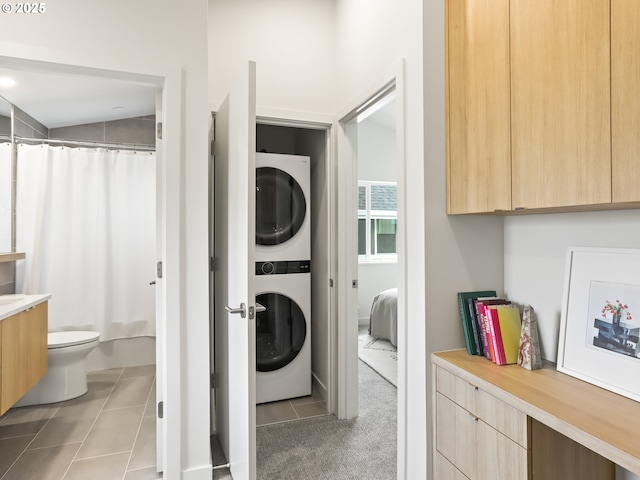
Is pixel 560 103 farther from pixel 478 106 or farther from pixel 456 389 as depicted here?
pixel 456 389

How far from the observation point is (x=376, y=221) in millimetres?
5617

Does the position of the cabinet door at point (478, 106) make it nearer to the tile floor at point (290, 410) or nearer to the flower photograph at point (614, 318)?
the flower photograph at point (614, 318)

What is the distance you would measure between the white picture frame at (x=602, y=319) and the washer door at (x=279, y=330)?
1.90m

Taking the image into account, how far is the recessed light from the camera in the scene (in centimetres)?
264

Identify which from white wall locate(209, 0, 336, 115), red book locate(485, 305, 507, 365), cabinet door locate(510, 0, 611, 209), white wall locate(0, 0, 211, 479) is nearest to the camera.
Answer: cabinet door locate(510, 0, 611, 209)

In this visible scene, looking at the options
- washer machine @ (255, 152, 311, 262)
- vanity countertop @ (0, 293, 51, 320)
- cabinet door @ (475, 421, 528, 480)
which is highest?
washer machine @ (255, 152, 311, 262)

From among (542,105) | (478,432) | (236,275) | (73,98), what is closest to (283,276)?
(236,275)

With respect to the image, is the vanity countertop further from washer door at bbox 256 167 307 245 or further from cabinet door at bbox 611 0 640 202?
cabinet door at bbox 611 0 640 202

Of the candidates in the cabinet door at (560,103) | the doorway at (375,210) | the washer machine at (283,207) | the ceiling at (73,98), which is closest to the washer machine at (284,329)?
the washer machine at (283,207)

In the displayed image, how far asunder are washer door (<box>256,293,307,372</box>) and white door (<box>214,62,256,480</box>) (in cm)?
51

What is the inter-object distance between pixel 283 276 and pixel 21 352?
1.67 meters

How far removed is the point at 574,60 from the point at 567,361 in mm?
996

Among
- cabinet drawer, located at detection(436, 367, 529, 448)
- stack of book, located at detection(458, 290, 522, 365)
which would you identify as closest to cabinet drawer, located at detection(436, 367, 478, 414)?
cabinet drawer, located at detection(436, 367, 529, 448)

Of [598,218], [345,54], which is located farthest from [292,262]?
[598,218]
